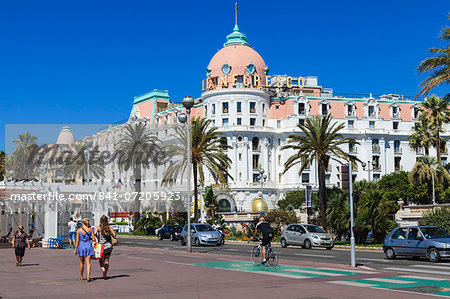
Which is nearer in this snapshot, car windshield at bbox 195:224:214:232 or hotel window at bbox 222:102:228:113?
car windshield at bbox 195:224:214:232

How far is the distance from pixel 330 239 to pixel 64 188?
1717 cm

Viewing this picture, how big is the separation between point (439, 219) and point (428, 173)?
3956cm

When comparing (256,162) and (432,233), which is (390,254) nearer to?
(432,233)

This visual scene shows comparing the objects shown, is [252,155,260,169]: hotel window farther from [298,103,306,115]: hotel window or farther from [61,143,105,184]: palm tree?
[61,143,105,184]: palm tree

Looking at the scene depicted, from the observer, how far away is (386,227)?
121 feet

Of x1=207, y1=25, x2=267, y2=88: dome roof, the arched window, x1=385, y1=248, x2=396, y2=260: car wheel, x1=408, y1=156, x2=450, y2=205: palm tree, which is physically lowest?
x1=385, y1=248, x2=396, y2=260: car wheel

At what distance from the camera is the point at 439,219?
3125cm

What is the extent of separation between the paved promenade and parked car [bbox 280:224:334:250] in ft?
45.8

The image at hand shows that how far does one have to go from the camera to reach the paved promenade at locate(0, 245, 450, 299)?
12.1 m

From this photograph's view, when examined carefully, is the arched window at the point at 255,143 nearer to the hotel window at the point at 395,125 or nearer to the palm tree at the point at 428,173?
the hotel window at the point at 395,125

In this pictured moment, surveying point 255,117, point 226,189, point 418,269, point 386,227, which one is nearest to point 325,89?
point 255,117

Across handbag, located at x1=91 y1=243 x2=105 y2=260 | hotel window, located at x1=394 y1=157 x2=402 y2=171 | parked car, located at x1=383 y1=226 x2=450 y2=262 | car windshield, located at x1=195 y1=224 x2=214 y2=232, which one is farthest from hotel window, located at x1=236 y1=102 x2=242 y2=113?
handbag, located at x1=91 y1=243 x2=105 y2=260

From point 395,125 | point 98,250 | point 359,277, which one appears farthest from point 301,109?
point 98,250

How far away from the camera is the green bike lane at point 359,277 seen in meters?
13.1
